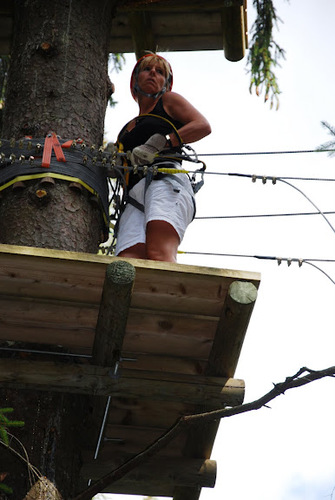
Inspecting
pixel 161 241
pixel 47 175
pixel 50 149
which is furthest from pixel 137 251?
pixel 50 149

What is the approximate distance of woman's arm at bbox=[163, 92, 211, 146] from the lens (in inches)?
214

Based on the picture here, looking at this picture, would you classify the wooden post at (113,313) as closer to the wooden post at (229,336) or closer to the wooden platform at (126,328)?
the wooden platform at (126,328)

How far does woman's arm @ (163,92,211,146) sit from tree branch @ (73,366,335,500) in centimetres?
212

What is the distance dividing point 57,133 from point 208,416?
2214 millimetres

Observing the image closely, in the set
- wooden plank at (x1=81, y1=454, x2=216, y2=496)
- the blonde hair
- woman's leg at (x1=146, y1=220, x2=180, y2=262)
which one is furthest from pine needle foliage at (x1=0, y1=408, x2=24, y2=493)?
the blonde hair

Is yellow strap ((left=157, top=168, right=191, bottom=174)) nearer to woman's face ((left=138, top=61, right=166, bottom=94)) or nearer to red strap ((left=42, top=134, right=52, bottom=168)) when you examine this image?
red strap ((left=42, top=134, right=52, bottom=168))

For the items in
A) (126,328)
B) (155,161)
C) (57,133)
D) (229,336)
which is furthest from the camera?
(155,161)

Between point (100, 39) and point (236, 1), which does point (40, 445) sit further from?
point (236, 1)

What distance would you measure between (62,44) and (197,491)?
3.22 m

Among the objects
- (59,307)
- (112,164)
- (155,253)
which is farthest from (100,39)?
(59,307)

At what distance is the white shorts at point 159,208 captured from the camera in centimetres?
496

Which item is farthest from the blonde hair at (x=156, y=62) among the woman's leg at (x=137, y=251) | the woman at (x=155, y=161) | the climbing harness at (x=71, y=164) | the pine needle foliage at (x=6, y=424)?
the pine needle foliage at (x=6, y=424)

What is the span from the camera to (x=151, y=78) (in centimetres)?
589

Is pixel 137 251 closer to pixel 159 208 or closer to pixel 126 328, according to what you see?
pixel 159 208
